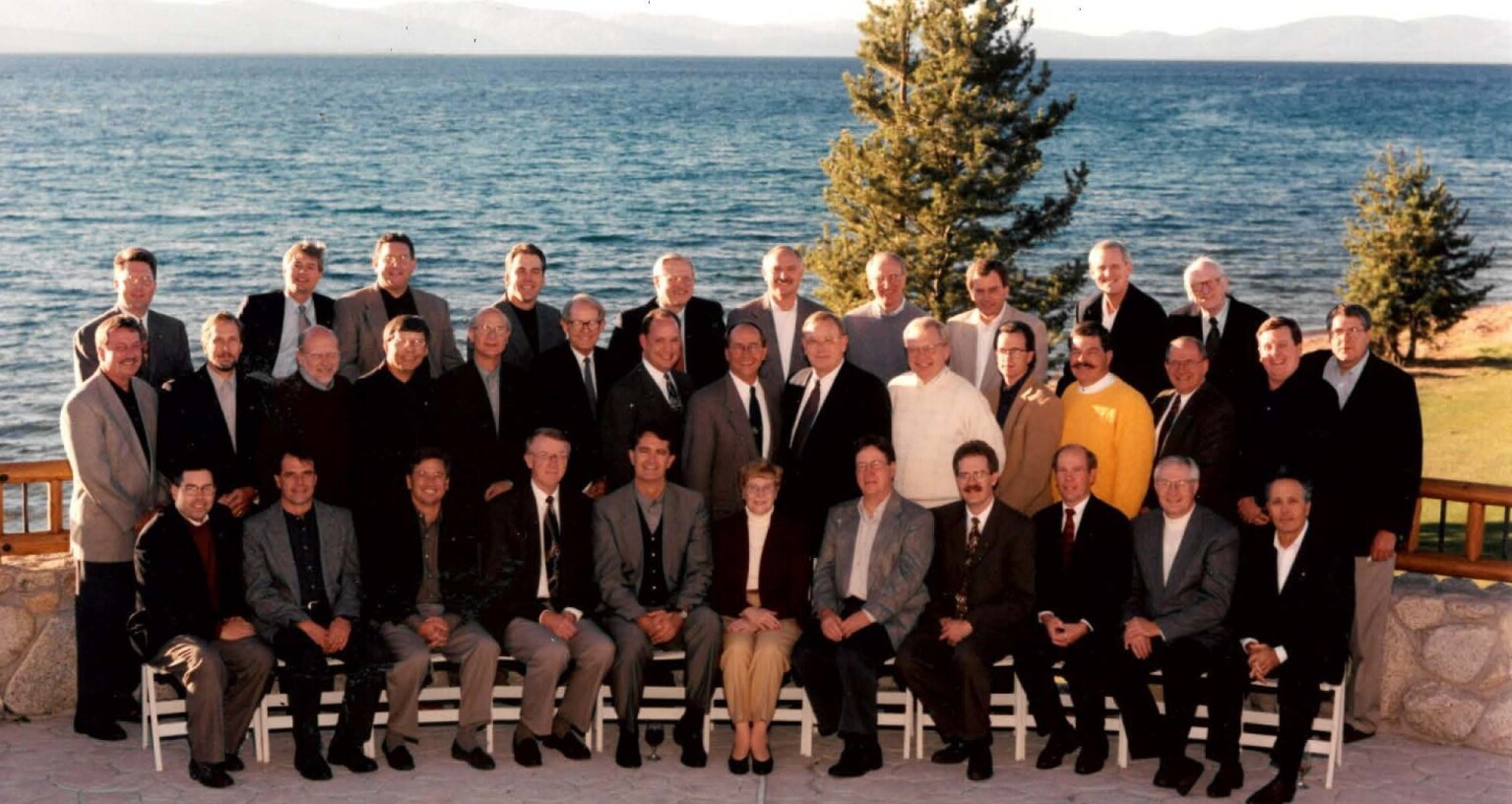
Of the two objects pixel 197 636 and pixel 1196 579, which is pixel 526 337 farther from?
pixel 1196 579

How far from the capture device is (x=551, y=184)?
52844mm

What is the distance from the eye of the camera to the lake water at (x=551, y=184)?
36469 millimetres

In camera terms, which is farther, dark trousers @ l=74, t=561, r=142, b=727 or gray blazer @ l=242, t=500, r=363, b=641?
dark trousers @ l=74, t=561, r=142, b=727

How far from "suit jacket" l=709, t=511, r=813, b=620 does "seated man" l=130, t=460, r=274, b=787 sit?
1789 mm

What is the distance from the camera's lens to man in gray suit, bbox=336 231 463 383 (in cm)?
700

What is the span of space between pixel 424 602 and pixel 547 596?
493 millimetres

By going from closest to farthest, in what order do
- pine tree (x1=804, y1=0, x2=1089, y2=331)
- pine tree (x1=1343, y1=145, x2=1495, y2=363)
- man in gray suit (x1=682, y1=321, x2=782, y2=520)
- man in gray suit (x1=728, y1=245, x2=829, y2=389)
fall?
man in gray suit (x1=682, y1=321, x2=782, y2=520), man in gray suit (x1=728, y1=245, x2=829, y2=389), pine tree (x1=804, y1=0, x2=1089, y2=331), pine tree (x1=1343, y1=145, x2=1495, y2=363)

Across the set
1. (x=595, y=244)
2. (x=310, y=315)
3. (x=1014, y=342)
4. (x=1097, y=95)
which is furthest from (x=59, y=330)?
(x=1097, y=95)

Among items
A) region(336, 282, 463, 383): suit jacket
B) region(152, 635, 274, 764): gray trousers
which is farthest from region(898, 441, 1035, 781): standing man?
region(152, 635, 274, 764): gray trousers

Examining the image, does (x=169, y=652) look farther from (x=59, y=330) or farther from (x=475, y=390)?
(x=59, y=330)

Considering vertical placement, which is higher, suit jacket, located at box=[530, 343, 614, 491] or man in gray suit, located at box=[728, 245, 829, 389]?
man in gray suit, located at box=[728, 245, 829, 389]

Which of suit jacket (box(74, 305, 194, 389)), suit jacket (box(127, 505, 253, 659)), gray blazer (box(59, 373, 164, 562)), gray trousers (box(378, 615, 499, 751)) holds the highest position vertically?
suit jacket (box(74, 305, 194, 389))

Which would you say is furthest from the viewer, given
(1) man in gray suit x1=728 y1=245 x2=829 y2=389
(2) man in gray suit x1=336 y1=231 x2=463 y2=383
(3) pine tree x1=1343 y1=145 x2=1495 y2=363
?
(3) pine tree x1=1343 y1=145 x2=1495 y2=363

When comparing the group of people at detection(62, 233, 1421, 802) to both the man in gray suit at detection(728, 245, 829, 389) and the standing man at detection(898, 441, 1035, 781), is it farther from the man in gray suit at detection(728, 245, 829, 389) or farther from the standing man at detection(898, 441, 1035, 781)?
the man in gray suit at detection(728, 245, 829, 389)
